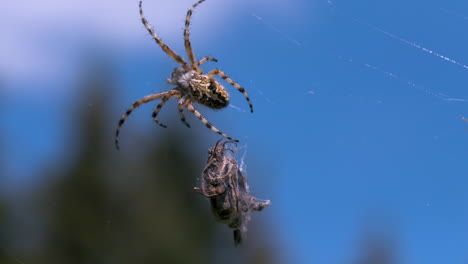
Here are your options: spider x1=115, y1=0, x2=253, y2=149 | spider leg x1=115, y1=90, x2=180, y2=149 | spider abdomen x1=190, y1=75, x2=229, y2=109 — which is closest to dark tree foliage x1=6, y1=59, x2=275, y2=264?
spider leg x1=115, y1=90, x2=180, y2=149

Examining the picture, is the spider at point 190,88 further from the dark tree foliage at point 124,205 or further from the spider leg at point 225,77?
the dark tree foliage at point 124,205

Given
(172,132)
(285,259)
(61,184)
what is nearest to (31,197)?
(61,184)

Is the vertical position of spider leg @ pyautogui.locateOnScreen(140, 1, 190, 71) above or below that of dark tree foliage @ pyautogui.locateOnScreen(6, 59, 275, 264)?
above

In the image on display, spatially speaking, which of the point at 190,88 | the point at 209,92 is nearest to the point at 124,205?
the point at 190,88

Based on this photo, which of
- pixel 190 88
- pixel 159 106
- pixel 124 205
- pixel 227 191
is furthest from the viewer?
pixel 124 205

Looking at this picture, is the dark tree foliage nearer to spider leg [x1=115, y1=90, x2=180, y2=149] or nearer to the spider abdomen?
spider leg [x1=115, y1=90, x2=180, y2=149]

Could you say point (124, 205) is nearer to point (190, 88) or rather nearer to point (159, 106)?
point (159, 106)
